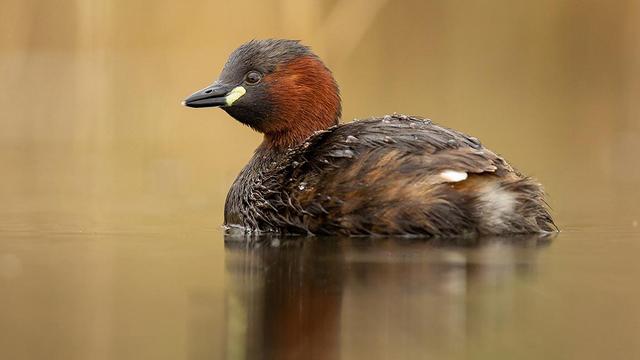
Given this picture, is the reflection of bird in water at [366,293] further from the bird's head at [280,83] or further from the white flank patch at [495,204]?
the bird's head at [280,83]

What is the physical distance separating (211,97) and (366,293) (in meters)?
3.25

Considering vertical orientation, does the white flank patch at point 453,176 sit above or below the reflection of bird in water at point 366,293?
above

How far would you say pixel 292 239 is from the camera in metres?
7.35

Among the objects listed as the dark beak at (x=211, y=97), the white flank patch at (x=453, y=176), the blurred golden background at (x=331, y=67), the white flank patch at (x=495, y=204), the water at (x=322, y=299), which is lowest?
the water at (x=322, y=299)

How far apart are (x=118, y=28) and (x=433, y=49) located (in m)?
4.11

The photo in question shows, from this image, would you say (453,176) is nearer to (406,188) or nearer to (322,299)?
(406,188)

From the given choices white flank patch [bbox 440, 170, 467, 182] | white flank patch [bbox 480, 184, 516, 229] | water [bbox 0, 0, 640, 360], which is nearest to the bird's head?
water [bbox 0, 0, 640, 360]

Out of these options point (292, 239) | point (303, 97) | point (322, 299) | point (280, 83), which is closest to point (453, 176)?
point (292, 239)

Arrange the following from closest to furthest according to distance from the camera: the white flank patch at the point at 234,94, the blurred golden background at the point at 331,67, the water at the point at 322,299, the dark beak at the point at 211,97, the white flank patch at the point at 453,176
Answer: the water at the point at 322,299 → the white flank patch at the point at 453,176 → the dark beak at the point at 211,97 → the white flank patch at the point at 234,94 → the blurred golden background at the point at 331,67

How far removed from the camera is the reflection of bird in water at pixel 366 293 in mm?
4207

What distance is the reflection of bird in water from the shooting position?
4207 mm

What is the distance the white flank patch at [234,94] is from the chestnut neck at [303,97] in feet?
0.59

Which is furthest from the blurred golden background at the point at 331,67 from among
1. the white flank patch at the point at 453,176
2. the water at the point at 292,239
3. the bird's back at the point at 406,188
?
the white flank patch at the point at 453,176

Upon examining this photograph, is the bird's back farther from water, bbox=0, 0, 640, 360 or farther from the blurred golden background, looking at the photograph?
the blurred golden background
